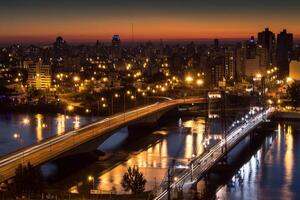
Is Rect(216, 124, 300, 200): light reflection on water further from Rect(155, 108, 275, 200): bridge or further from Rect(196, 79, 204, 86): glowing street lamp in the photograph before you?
Rect(196, 79, 204, 86): glowing street lamp

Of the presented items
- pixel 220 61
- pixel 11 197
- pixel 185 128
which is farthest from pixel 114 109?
pixel 11 197

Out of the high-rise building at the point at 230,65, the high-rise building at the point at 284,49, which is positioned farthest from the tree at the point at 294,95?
the high-rise building at the point at 284,49

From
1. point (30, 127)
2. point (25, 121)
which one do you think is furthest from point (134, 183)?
point (25, 121)

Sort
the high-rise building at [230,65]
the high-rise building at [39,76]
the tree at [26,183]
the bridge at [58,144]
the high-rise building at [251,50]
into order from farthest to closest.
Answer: the high-rise building at [251,50]
the high-rise building at [230,65]
the high-rise building at [39,76]
the bridge at [58,144]
the tree at [26,183]

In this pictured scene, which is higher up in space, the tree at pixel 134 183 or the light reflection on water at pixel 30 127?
the tree at pixel 134 183

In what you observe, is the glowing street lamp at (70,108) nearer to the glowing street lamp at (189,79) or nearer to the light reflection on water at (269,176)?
the glowing street lamp at (189,79)

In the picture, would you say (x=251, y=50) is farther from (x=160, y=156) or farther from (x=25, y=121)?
(x=160, y=156)

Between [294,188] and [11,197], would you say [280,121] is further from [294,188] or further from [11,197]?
[11,197]
